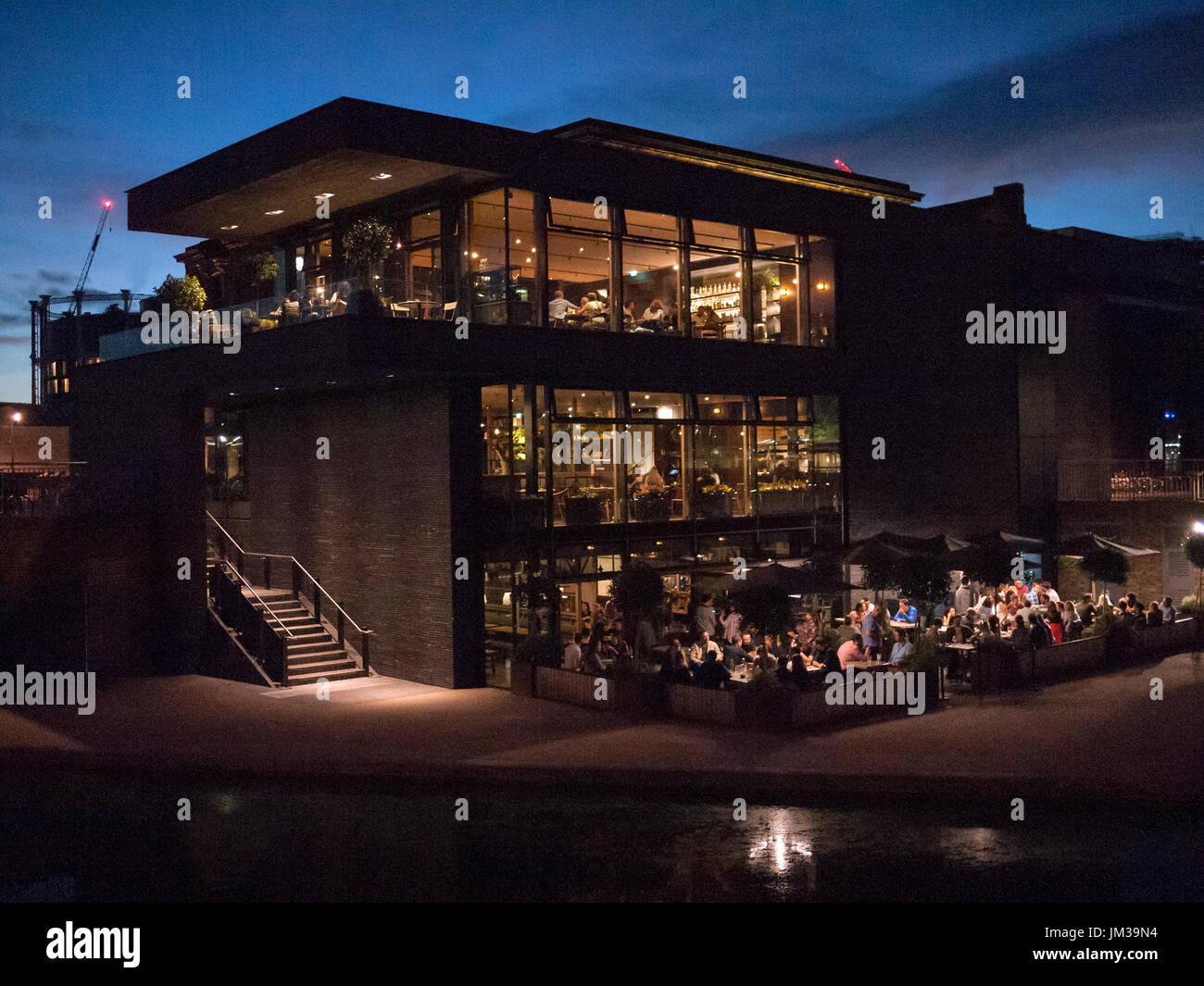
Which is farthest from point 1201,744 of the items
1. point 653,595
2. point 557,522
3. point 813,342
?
point 813,342

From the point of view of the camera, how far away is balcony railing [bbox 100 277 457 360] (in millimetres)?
19625

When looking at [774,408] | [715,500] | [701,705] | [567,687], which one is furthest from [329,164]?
[701,705]

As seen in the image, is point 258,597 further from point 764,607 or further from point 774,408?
point 774,408

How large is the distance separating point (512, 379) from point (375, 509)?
12.9 ft

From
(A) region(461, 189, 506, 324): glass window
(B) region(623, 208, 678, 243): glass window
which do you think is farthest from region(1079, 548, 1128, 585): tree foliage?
(A) region(461, 189, 506, 324): glass window

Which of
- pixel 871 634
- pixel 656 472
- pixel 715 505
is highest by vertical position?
pixel 656 472

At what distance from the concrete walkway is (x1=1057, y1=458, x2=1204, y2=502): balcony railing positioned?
12.1m

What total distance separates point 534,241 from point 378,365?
13.1 ft

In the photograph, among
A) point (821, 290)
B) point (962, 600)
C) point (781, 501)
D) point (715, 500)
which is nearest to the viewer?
point (715, 500)

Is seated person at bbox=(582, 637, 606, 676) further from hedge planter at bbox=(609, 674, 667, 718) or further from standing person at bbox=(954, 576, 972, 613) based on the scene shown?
standing person at bbox=(954, 576, 972, 613)

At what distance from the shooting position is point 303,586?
24297 millimetres

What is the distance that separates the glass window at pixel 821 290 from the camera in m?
26.6

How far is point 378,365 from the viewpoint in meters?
19.5
